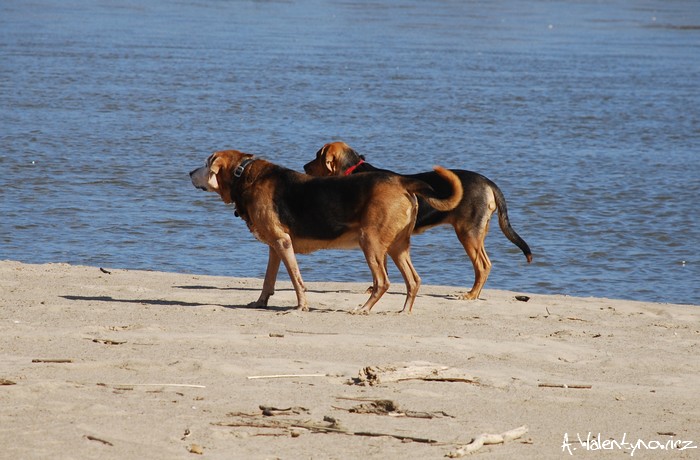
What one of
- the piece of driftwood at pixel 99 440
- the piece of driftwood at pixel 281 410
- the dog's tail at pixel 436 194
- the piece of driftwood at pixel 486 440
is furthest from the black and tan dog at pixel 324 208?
the piece of driftwood at pixel 99 440

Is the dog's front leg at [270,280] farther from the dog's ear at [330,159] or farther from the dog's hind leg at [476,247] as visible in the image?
the dog's hind leg at [476,247]

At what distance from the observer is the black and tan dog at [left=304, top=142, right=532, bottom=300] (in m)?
10.9

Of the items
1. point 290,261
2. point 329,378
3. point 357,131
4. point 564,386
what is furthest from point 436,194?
point 357,131

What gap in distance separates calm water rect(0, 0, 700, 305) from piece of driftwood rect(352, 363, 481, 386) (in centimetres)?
Result: 538

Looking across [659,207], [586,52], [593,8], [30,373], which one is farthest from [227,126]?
[593,8]

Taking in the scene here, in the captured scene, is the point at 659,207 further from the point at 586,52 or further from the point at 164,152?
the point at 586,52

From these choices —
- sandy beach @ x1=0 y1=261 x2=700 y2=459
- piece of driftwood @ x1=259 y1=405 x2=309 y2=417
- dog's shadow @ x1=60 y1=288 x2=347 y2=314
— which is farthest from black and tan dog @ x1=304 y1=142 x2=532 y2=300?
piece of driftwood @ x1=259 y1=405 x2=309 y2=417

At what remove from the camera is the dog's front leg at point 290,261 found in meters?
9.59

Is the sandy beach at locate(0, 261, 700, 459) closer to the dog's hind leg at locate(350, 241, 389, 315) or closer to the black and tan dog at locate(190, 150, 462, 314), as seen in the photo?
the dog's hind leg at locate(350, 241, 389, 315)

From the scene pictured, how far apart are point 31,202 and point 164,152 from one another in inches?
180

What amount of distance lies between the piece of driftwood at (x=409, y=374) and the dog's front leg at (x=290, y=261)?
2.48 m

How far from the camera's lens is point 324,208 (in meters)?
9.50

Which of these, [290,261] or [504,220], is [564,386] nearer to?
[290,261]

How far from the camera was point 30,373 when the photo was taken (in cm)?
688
